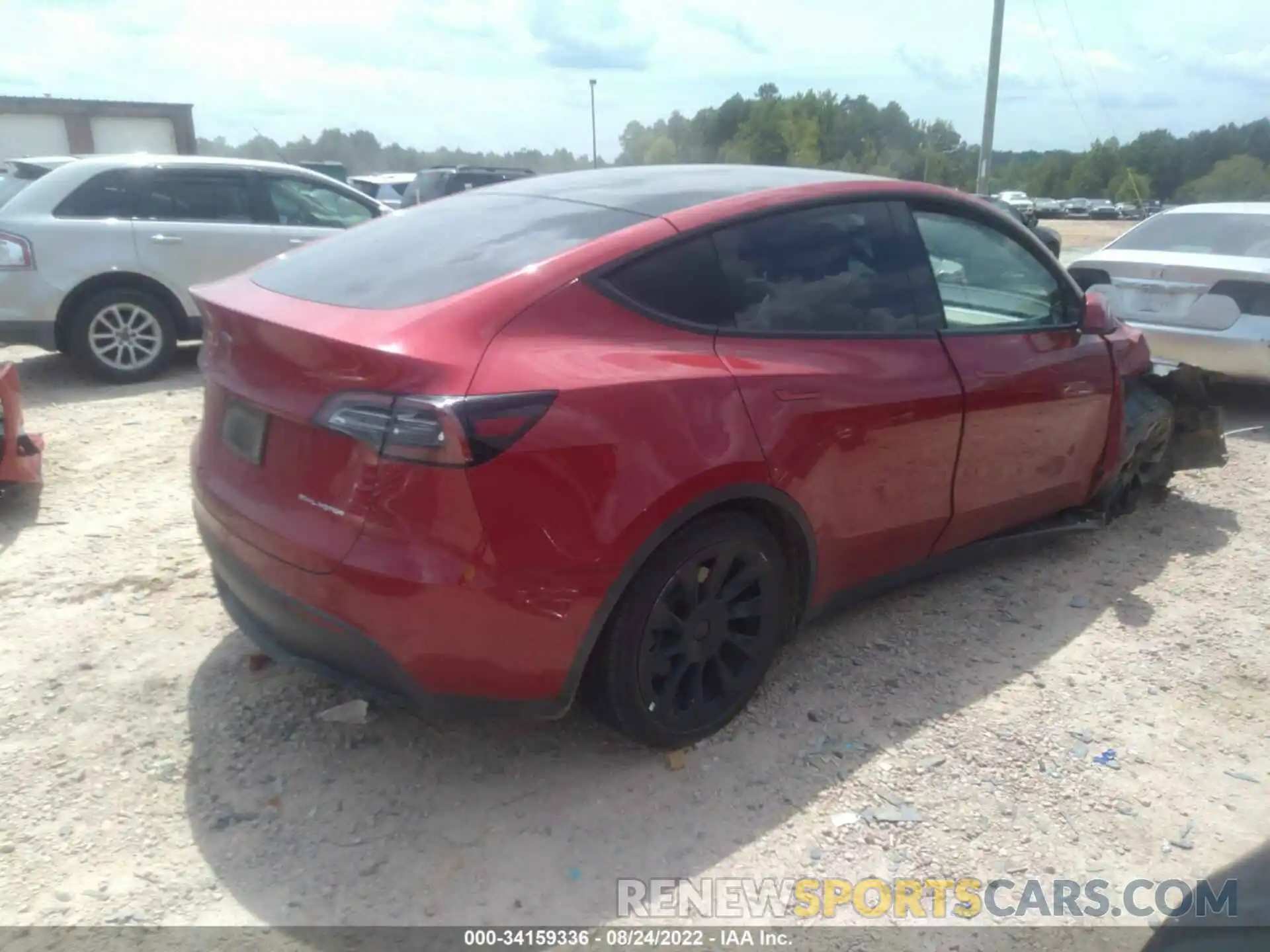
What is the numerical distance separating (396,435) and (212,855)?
1.21 metres

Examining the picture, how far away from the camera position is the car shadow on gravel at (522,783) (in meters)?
2.55

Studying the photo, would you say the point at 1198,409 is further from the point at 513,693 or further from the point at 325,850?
the point at 325,850

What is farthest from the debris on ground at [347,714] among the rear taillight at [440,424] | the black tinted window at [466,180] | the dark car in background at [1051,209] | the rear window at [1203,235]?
the dark car in background at [1051,209]

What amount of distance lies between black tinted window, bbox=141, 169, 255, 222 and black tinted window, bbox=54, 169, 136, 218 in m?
0.11

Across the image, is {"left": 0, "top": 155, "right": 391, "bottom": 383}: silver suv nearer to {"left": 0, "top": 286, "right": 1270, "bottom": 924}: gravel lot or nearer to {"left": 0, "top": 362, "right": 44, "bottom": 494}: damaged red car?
{"left": 0, "top": 362, "right": 44, "bottom": 494}: damaged red car

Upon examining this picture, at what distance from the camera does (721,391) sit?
286 cm

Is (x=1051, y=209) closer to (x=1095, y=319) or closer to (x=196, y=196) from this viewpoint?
(x=196, y=196)

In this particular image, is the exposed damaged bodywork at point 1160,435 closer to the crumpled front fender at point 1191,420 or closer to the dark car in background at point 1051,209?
the crumpled front fender at point 1191,420

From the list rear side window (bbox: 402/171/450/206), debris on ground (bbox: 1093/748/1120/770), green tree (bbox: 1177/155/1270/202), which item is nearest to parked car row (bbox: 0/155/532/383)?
debris on ground (bbox: 1093/748/1120/770)

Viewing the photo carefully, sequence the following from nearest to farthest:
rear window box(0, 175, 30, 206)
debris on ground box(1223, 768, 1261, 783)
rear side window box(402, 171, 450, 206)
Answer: debris on ground box(1223, 768, 1261, 783)
rear window box(0, 175, 30, 206)
rear side window box(402, 171, 450, 206)

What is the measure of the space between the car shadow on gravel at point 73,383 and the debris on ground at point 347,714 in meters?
4.15

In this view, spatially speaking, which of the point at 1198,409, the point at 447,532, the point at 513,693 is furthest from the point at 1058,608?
the point at 447,532

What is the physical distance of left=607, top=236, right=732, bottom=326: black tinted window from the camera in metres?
2.85

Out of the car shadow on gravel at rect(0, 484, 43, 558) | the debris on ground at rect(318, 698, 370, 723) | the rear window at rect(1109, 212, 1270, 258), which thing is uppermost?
the rear window at rect(1109, 212, 1270, 258)
